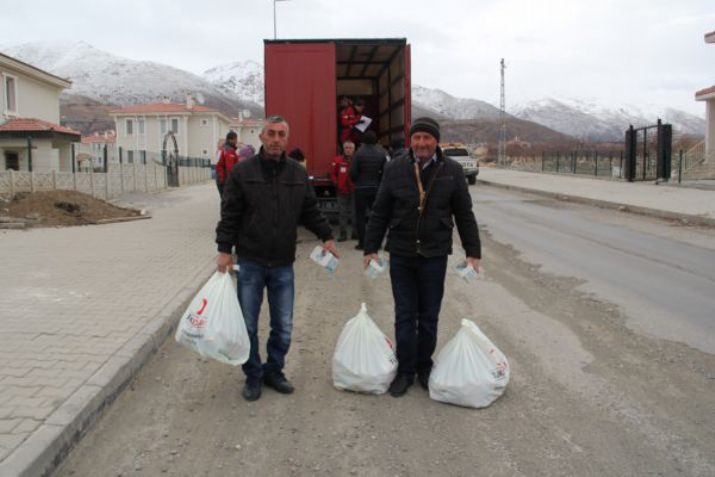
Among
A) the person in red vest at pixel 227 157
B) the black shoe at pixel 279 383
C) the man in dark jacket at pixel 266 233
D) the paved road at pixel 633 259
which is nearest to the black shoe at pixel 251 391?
the man in dark jacket at pixel 266 233

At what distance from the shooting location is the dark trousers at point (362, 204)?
1111cm

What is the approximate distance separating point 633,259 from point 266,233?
7.48 metres

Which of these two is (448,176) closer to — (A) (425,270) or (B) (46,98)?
(A) (425,270)

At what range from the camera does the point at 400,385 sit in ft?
15.4

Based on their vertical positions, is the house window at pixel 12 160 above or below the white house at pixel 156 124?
below

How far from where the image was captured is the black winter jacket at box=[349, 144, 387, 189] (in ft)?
35.8

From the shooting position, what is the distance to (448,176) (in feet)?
15.0

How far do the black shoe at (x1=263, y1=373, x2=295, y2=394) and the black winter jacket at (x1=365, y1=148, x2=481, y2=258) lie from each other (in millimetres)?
1172

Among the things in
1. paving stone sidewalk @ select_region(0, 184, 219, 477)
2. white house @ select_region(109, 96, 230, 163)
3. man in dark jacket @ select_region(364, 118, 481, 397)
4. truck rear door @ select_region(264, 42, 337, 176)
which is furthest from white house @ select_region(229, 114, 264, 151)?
man in dark jacket @ select_region(364, 118, 481, 397)

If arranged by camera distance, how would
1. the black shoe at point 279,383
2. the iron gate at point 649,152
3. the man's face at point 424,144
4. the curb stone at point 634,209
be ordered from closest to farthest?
the man's face at point 424,144
the black shoe at point 279,383
the curb stone at point 634,209
the iron gate at point 649,152

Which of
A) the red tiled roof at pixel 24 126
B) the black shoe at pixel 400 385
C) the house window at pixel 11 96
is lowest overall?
the black shoe at pixel 400 385

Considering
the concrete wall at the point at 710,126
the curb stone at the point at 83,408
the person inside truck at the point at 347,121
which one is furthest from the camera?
the concrete wall at the point at 710,126

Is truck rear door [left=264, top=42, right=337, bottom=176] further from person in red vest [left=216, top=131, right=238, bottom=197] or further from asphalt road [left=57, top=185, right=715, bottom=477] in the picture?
asphalt road [left=57, top=185, right=715, bottom=477]

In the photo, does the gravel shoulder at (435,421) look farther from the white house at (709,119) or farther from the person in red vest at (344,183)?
the white house at (709,119)
